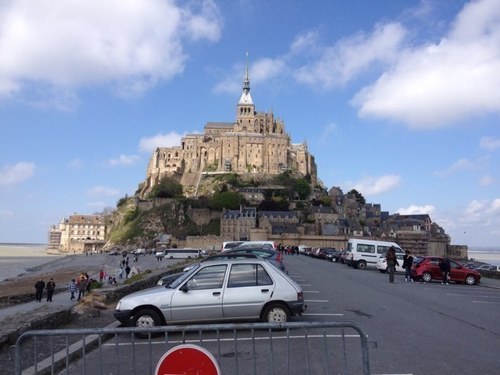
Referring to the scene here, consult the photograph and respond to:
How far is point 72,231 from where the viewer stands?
154 meters

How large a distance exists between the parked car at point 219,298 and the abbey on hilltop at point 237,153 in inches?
4706

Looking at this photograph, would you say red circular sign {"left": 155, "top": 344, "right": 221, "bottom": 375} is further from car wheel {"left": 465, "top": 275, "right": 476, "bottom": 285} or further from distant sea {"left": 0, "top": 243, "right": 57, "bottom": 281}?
distant sea {"left": 0, "top": 243, "right": 57, "bottom": 281}

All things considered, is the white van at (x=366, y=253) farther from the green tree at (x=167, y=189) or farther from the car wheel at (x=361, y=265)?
the green tree at (x=167, y=189)

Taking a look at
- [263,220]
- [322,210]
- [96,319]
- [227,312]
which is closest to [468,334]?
[227,312]

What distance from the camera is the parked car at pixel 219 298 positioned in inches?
372

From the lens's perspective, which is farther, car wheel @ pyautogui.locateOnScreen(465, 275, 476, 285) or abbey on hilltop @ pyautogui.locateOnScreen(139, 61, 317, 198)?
abbey on hilltop @ pyautogui.locateOnScreen(139, 61, 317, 198)

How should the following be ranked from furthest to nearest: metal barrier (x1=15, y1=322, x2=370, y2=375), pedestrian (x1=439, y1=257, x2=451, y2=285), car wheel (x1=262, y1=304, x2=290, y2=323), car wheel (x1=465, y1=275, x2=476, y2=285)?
1. car wheel (x1=465, y1=275, x2=476, y2=285)
2. pedestrian (x1=439, y1=257, x2=451, y2=285)
3. car wheel (x1=262, y1=304, x2=290, y2=323)
4. metal barrier (x1=15, y1=322, x2=370, y2=375)

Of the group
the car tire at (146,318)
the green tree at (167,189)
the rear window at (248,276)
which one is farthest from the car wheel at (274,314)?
the green tree at (167,189)

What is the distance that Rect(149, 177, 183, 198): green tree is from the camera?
12761cm

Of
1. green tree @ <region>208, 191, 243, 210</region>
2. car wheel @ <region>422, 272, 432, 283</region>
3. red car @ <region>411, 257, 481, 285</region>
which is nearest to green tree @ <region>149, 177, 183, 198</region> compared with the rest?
green tree @ <region>208, 191, 243, 210</region>

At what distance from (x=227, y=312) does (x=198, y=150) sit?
134m

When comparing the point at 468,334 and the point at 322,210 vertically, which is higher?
the point at 322,210

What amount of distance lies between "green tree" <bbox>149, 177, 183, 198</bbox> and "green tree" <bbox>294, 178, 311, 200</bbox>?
→ 102 ft

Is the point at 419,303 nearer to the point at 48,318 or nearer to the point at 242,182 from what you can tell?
the point at 48,318
